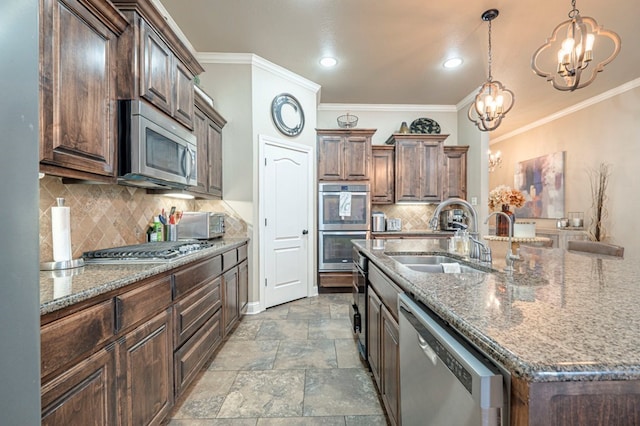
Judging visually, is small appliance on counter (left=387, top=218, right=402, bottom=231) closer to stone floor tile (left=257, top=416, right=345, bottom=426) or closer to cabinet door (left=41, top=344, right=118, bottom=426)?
stone floor tile (left=257, top=416, right=345, bottom=426)

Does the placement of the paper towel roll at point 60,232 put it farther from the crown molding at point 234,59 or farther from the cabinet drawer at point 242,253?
the crown molding at point 234,59

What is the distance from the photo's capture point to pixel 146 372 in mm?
1346

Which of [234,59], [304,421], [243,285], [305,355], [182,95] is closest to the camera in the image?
[304,421]

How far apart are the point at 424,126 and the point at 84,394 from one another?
17.0 ft

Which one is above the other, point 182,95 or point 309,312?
point 182,95

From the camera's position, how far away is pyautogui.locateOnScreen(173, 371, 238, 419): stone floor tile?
5.54 feet

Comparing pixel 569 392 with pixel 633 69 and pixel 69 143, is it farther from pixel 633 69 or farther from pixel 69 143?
pixel 633 69

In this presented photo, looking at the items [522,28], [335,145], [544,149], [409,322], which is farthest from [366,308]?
[544,149]

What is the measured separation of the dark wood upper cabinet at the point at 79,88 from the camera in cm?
114

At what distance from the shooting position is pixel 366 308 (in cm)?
208

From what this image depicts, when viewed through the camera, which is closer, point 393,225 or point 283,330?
point 283,330

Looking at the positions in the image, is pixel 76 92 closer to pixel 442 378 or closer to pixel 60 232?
pixel 60 232

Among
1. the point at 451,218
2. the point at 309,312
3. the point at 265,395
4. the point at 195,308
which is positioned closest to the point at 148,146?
the point at 195,308

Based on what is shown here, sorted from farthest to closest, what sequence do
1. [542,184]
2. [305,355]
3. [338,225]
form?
[542,184], [338,225], [305,355]
